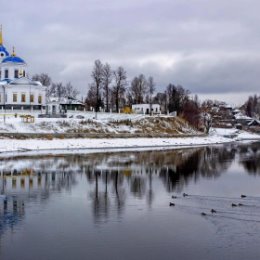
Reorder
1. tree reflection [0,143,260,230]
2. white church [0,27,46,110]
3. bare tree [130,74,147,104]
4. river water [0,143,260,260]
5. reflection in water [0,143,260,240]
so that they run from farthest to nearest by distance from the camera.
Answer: bare tree [130,74,147,104]
white church [0,27,46,110]
tree reflection [0,143,260,230]
reflection in water [0,143,260,240]
river water [0,143,260,260]

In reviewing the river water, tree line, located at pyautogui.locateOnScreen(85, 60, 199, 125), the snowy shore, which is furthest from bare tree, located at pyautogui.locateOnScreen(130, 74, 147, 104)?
the river water

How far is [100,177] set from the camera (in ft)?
118

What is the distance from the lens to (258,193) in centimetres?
2909

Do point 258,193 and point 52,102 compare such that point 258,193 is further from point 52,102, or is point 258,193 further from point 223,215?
point 52,102

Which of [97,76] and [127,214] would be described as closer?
[127,214]

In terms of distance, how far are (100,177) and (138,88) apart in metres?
86.9

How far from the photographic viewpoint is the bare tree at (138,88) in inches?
4751

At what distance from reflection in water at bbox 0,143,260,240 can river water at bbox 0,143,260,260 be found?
0.06 metres

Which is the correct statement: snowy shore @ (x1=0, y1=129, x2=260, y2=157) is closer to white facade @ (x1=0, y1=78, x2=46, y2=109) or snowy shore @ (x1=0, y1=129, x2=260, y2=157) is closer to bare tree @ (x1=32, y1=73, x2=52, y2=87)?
white facade @ (x1=0, y1=78, x2=46, y2=109)

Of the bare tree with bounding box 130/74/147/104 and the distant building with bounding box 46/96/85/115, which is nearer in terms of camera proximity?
the distant building with bounding box 46/96/85/115

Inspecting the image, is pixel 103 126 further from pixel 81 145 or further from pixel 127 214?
pixel 127 214

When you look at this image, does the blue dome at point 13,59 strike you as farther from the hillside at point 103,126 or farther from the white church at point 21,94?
the hillside at point 103,126

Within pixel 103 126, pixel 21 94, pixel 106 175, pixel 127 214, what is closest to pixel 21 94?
pixel 21 94

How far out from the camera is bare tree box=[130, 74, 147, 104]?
120688 millimetres
